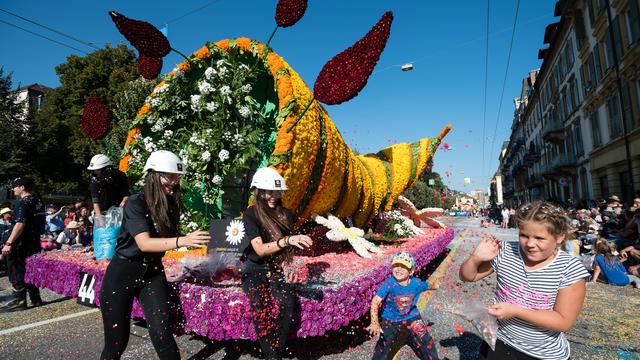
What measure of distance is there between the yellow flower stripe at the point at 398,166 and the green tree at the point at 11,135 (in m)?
16.9

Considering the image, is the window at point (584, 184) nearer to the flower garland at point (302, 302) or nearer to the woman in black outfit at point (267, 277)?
the flower garland at point (302, 302)

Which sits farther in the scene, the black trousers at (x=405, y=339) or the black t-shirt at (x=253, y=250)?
the black t-shirt at (x=253, y=250)

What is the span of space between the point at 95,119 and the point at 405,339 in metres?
5.71

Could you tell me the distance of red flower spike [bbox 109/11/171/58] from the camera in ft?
13.8

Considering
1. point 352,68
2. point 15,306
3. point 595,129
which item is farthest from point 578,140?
point 15,306

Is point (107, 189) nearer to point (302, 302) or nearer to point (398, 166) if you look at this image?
point (302, 302)

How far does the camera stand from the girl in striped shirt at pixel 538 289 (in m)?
1.79

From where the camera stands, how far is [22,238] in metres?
5.26

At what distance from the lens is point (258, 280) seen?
2.84 metres

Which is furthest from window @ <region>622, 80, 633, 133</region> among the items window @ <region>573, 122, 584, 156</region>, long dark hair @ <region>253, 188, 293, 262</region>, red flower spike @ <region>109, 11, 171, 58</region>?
red flower spike @ <region>109, 11, 171, 58</region>

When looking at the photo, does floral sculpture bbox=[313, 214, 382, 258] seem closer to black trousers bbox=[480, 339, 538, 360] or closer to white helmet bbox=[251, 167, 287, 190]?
white helmet bbox=[251, 167, 287, 190]

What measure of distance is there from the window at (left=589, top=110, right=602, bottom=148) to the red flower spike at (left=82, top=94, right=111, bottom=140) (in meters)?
22.4

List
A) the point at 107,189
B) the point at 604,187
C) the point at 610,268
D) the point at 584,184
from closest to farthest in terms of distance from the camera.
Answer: the point at 107,189 → the point at 610,268 → the point at 604,187 → the point at 584,184

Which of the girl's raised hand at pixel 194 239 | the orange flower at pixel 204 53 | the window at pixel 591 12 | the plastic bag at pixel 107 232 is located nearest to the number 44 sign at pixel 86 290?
the plastic bag at pixel 107 232
